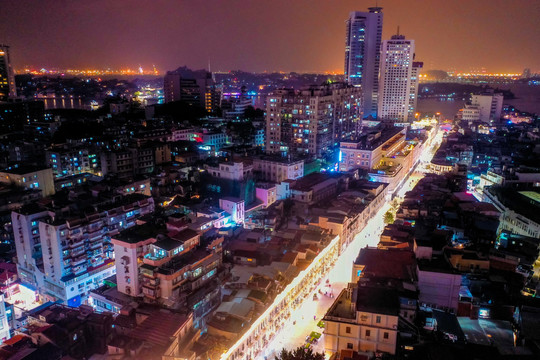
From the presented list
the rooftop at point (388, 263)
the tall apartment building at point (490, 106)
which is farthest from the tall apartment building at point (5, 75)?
the tall apartment building at point (490, 106)

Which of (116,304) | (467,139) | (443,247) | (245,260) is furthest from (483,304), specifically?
(467,139)

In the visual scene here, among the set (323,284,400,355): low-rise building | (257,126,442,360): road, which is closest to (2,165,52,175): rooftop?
(257,126,442,360): road

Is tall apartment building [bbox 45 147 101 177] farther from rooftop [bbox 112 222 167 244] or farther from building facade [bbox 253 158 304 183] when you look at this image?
rooftop [bbox 112 222 167 244]

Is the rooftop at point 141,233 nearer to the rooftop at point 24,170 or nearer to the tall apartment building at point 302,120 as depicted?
the rooftop at point 24,170

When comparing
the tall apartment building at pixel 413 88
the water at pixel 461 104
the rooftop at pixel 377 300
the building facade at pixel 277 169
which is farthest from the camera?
the water at pixel 461 104

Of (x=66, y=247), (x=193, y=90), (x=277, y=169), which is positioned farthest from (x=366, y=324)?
(x=193, y=90)

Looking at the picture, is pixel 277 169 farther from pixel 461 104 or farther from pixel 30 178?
pixel 461 104
